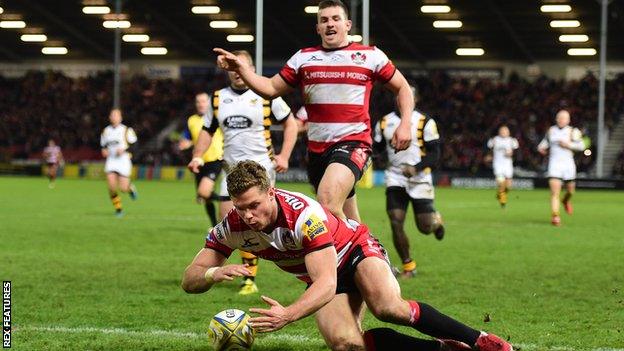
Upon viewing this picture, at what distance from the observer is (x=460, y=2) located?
149 ft

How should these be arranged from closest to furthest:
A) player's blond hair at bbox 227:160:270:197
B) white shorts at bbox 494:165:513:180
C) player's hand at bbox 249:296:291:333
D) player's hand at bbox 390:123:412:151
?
player's hand at bbox 249:296:291:333
player's blond hair at bbox 227:160:270:197
player's hand at bbox 390:123:412:151
white shorts at bbox 494:165:513:180

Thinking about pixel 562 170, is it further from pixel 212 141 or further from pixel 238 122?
pixel 238 122

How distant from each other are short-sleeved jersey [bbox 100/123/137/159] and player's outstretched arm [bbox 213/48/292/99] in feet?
47.3

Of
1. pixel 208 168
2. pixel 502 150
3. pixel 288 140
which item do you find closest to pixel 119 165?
pixel 208 168

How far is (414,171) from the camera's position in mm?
12703

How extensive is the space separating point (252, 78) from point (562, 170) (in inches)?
565

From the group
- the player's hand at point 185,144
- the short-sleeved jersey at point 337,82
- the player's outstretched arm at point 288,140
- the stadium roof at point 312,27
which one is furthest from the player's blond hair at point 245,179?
the stadium roof at point 312,27

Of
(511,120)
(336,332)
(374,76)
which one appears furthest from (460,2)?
(336,332)

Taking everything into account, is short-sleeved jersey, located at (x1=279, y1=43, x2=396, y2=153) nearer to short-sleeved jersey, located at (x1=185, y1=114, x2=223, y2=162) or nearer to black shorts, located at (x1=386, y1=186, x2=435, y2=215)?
black shorts, located at (x1=386, y1=186, x2=435, y2=215)

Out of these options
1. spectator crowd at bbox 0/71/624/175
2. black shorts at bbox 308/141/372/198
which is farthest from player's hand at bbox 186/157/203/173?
spectator crowd at bbox 0/71/624/175

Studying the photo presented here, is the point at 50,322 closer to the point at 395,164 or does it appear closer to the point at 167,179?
the point at 395,164

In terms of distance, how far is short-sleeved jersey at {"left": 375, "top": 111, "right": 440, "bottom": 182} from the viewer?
42.3ft

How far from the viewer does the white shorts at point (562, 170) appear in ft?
71.6

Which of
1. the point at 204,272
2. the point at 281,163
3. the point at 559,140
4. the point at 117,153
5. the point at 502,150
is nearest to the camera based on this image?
the point at 204,272
